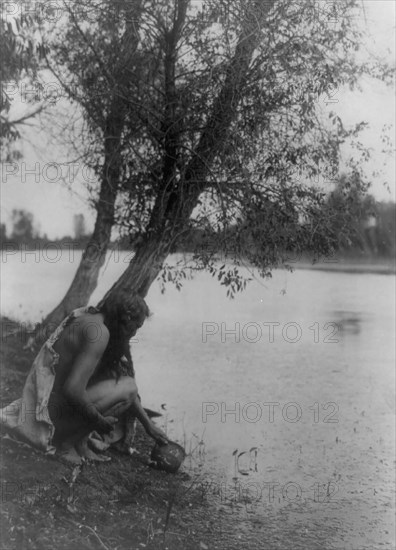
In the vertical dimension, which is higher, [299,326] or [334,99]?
[334,99]

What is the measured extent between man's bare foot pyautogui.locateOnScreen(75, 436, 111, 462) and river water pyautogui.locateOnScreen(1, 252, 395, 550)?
0.93 metres

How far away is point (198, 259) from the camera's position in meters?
5.50

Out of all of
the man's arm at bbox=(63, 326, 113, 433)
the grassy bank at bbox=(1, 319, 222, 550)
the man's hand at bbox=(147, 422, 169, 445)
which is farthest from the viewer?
A: the man's hand at bbox=(147, 422, 169, 445)

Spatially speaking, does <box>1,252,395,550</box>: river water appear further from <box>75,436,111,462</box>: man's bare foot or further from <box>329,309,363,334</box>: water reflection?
<box>75,436,111,462</box>: man's bare foot

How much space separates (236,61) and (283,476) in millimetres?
3437

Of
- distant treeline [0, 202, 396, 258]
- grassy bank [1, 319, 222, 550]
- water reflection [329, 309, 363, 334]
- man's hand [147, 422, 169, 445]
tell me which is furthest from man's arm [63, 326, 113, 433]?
water reflection [329, 309, 363, 334]

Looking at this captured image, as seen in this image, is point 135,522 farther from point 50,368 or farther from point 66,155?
point 66,155

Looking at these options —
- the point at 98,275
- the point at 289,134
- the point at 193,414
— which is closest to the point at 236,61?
the point at 289,134

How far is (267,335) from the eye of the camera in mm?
5852

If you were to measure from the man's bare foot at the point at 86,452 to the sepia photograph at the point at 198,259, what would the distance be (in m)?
0.02

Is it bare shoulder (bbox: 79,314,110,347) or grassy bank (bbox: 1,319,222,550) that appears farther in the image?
bare shoulder (bbox: 79,314,110,347)

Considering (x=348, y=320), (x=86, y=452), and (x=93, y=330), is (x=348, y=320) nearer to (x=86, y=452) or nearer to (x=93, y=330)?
(x=93, y=330)

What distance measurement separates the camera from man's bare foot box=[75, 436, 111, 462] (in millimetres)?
4590

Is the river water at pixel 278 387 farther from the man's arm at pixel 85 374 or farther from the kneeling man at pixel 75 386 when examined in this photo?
the man's arm at pixel 85 374
